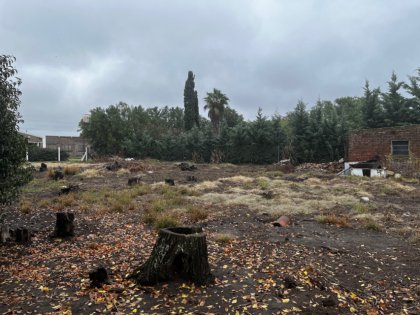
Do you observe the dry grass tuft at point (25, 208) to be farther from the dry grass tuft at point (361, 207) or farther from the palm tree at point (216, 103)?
the palm tree at point (216, 103)

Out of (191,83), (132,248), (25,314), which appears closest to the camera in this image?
(25,314)

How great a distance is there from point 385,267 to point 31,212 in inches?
316

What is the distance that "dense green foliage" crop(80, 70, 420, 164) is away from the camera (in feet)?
79.8

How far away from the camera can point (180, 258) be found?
4.46 meters

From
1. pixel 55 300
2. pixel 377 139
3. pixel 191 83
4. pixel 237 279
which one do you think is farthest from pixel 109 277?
pixel 191 83

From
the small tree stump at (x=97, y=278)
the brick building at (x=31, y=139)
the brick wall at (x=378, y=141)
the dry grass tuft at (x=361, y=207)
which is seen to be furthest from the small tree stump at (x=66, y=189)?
the brick wall at (x=378, y=141)

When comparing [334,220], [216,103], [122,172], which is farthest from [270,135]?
[334,220]

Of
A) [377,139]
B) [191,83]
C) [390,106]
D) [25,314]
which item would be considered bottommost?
[25,314]

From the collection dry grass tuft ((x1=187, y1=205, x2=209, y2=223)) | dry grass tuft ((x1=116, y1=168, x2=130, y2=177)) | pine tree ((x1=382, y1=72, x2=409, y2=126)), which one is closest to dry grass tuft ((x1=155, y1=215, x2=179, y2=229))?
dry grass tuft ((x1=187, y1=205, x2=209, y2=223))

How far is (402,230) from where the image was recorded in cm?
710

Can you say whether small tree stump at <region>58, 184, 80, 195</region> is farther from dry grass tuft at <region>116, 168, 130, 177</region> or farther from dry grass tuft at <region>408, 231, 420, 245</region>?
dry grass tuft at <region>408, 231, 420, 245</region>

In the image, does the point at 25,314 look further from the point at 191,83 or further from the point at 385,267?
the point at 191,83

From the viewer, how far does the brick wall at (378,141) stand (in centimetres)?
1869

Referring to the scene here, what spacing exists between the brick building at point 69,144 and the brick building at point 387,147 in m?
32.9
